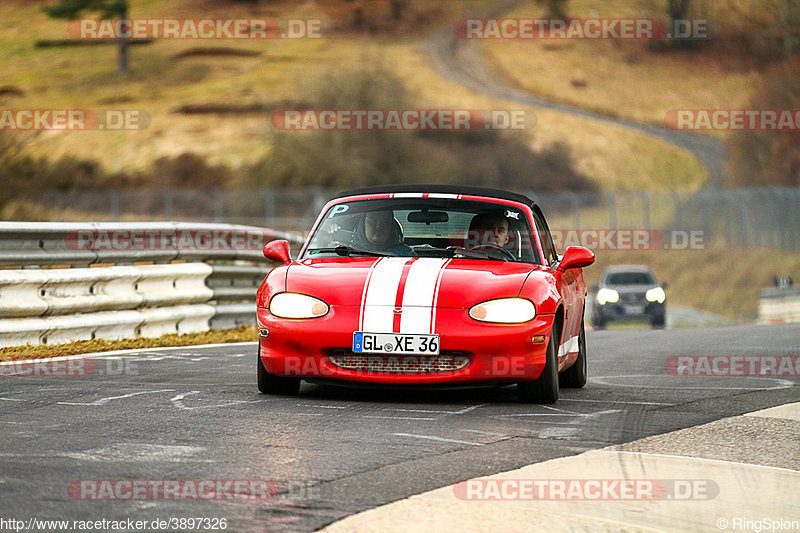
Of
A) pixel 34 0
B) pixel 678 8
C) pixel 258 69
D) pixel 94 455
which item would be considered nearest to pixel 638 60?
pixel 678 8

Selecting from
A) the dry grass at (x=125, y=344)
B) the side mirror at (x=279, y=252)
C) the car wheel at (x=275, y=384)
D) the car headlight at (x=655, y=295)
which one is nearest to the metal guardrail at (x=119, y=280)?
the dry grass at (x=125, y=344)

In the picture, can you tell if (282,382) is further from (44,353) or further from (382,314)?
(44,353)

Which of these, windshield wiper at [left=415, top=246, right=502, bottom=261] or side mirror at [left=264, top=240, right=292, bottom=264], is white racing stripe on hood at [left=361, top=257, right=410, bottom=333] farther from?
side mirror at [left=264, top=240, right=292, bottom=264]

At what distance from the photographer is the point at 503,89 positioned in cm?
9369

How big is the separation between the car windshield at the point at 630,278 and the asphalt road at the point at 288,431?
18814 mm

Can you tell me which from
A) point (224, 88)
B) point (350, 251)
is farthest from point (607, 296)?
point (224, 88)

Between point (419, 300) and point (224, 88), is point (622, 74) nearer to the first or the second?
point (224, 88)

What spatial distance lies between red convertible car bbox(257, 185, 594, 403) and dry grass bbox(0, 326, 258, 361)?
9.72ft

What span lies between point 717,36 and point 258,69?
38.4 meters

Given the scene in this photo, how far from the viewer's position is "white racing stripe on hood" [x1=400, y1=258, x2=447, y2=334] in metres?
8.11

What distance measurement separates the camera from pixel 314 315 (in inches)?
326

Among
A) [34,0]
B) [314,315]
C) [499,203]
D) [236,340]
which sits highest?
[34,0]

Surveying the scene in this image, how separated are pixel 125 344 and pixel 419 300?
194 inches

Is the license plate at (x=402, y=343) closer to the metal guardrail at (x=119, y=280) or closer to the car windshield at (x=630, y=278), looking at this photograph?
the metal guardrail at (x=119, y=280)
